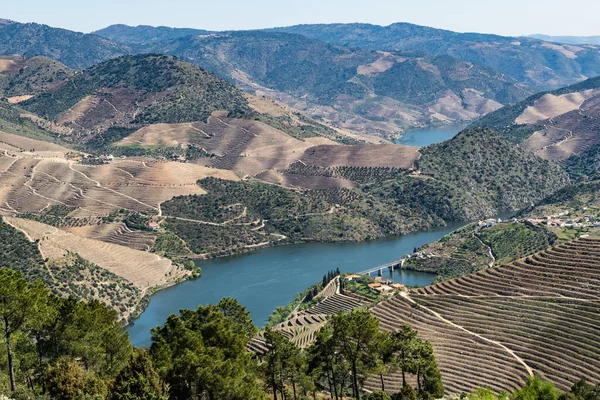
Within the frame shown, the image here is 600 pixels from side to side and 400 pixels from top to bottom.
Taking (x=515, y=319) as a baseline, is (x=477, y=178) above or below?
below

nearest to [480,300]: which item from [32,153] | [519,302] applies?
[519,302]

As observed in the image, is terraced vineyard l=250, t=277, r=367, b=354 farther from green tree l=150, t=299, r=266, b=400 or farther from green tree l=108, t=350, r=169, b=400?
green tree l=108, t=350, r=169, b=400

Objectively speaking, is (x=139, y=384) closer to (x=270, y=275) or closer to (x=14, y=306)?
(x=14, y=306)


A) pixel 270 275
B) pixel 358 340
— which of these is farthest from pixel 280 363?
pixel 270 275

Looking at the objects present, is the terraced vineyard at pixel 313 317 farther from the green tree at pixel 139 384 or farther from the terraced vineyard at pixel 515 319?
the green tree at pixel 139 384

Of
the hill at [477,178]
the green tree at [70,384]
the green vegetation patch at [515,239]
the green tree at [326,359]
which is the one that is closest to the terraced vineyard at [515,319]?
the green tree at [326,359]

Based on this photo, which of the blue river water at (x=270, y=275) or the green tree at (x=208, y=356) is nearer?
the green tree at (x=208, y=356)

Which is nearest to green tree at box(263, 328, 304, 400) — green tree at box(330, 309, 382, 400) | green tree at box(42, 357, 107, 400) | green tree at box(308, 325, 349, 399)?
green tree at box(308, 325, 349, 399)
